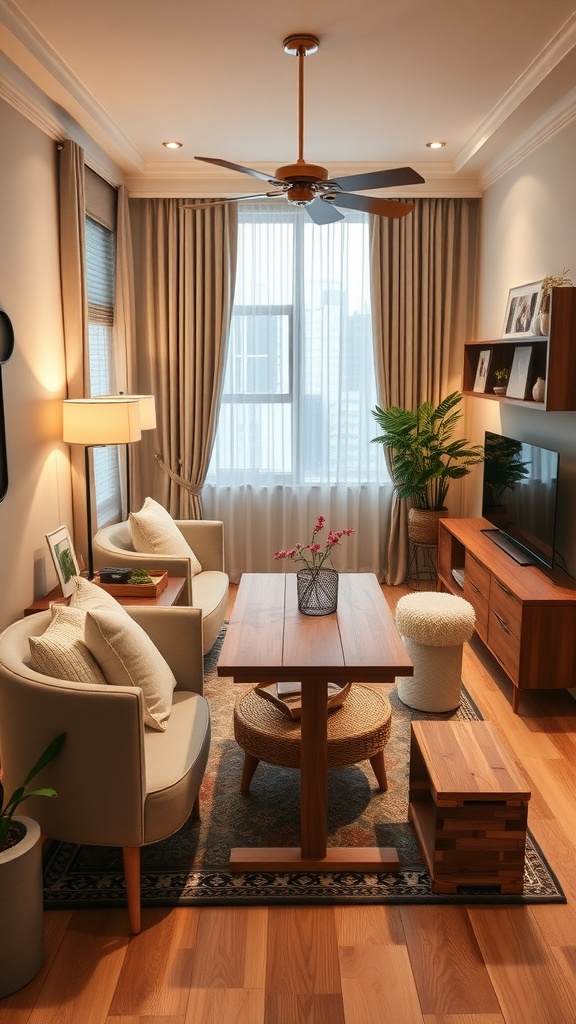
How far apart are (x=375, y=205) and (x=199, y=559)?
88.0 inches

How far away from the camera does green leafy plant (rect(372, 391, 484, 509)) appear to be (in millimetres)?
5277

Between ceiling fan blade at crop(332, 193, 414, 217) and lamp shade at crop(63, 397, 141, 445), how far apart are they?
1.35m

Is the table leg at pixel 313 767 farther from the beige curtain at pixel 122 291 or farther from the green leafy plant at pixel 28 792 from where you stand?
the beige curtain at pixel 122 291

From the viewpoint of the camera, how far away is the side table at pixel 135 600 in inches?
135

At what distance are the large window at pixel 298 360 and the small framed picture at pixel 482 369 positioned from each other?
2.85 ft

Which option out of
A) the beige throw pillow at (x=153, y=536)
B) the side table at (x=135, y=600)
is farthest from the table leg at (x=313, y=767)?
the beige throw pillow at (x=153, y=536)

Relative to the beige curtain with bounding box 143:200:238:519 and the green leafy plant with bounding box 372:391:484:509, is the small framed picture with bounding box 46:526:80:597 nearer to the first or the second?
the beige curtain with bounding box 143:200:238:519

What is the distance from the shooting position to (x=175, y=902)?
2379 mm

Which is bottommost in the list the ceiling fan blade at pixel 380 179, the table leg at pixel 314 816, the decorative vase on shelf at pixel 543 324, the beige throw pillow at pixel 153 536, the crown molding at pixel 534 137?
the table leg at pixel 314 816

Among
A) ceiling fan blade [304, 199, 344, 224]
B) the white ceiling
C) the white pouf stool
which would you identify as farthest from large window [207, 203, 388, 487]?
the white pouf stool

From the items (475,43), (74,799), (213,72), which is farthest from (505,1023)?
(213,72)

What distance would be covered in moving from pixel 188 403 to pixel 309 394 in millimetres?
841

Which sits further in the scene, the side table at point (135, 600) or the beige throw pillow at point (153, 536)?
the beige throw pillow at point (153, 536)

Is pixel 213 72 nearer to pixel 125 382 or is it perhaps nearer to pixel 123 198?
pixel 123 198
